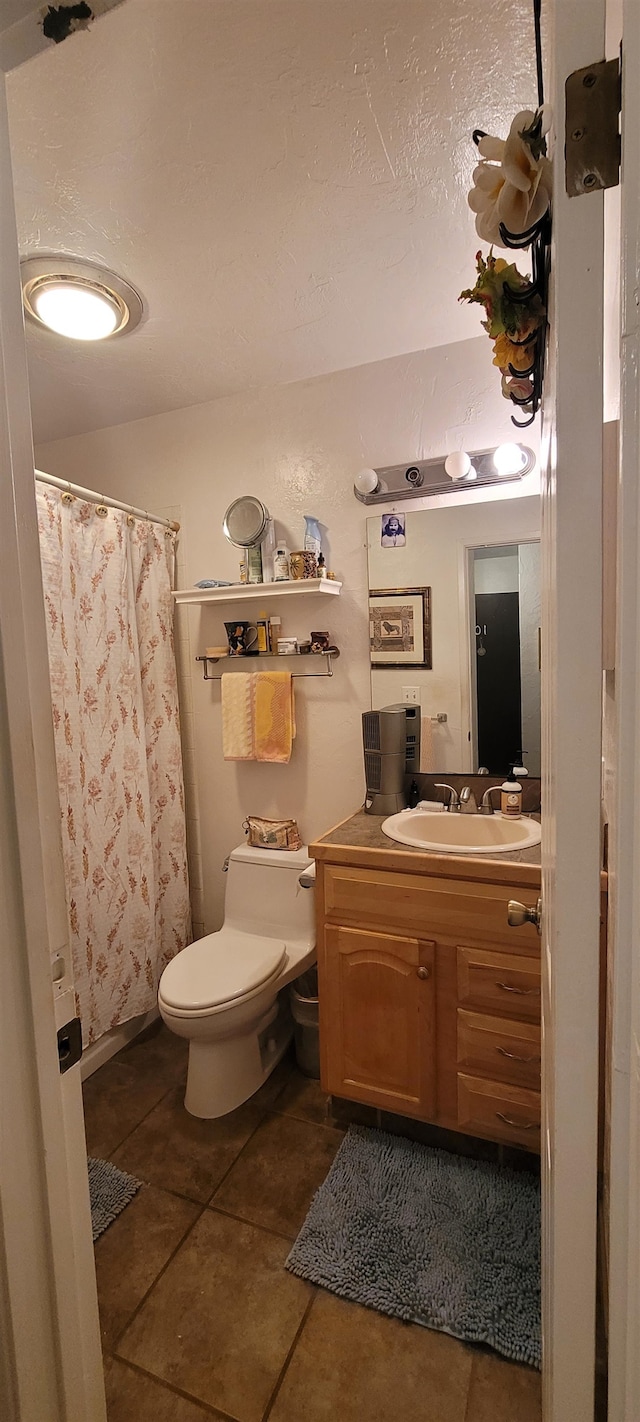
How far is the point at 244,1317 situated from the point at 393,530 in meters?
2.04

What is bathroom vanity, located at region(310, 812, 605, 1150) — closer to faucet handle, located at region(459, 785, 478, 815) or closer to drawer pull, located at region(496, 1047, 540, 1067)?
drawer pull, located at region(496, 1047, 540, 1067)

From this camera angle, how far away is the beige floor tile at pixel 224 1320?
3.51 feet

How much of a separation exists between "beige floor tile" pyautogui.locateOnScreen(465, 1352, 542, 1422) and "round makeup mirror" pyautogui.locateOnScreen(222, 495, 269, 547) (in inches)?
83.9

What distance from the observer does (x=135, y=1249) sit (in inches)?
52.2

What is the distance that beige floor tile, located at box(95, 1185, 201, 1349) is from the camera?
120 cm

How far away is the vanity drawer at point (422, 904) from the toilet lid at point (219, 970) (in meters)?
0.33

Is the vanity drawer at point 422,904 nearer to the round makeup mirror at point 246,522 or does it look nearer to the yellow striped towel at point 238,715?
the yellow striped towel at point 238,715

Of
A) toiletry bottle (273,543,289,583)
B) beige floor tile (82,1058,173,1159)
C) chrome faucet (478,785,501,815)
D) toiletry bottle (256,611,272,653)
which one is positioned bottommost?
beige floor tile (82,1058,173,1159)

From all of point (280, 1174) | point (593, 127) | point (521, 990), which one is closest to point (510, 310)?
point (593, 127)

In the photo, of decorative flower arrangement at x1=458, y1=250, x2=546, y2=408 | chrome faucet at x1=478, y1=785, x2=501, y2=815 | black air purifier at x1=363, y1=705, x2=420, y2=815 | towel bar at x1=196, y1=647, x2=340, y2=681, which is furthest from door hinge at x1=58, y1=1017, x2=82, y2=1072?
towel bar at x1=196, y1=647, x2=340, y2=681

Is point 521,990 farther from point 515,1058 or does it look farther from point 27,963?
point 27,963

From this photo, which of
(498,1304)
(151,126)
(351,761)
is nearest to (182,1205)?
(498,1304)

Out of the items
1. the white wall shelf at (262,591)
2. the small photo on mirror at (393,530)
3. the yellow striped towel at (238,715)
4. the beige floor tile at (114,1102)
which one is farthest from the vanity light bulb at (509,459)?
the beige floor tile at (114,1102)

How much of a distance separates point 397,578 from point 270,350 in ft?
2.67
